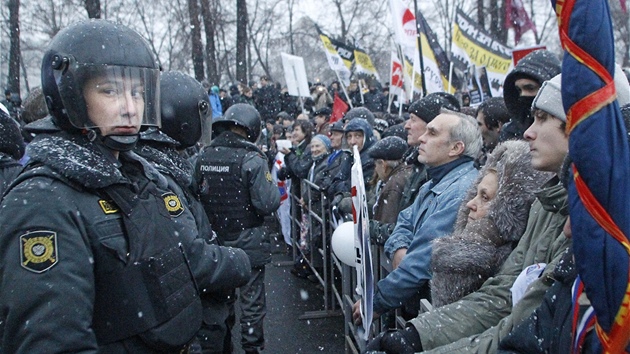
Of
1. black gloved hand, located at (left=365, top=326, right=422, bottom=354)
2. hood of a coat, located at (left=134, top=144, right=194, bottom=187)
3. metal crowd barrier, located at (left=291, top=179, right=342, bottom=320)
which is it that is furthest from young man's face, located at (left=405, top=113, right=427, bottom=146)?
black gloved hand, located at (left=365, top=326, right=422, bottom=354)

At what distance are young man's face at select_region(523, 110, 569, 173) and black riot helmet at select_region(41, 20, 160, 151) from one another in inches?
66.4

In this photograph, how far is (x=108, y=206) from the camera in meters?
2.02

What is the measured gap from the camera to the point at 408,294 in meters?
3.30

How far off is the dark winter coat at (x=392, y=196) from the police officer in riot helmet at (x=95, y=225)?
2.55m

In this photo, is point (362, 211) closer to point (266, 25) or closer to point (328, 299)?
point (328, 299)

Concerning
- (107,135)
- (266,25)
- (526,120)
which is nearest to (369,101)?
(526,120)

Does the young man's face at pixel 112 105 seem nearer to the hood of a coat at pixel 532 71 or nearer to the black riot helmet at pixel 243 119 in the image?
the hood of a coat at pixel 532 71

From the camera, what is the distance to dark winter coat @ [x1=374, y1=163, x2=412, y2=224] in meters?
4.75

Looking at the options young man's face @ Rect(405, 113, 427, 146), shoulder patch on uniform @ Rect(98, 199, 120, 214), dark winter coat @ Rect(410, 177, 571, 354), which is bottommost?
dark winter coat @ Rect(410, 177, 571, 354)

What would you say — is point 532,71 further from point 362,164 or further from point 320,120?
point 320,120

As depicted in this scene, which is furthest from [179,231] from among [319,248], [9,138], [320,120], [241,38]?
[241,38]

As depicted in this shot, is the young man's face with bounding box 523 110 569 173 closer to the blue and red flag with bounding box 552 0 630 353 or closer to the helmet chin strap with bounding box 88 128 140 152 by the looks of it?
the blue and red flag with bounding box 552 0 630 353

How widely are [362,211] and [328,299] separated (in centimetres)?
378

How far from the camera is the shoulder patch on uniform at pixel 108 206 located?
78.7 inches
